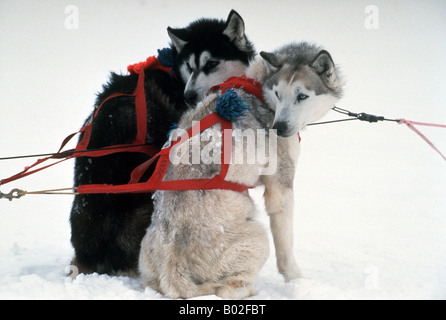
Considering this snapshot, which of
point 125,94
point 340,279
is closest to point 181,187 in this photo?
point 125,94

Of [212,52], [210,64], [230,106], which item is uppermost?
[212,52]

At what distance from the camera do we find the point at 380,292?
2.96 metres

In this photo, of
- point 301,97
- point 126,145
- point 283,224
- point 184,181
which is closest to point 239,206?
point 184,181

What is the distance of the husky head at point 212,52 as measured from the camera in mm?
3738

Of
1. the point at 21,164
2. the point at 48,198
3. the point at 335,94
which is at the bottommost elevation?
the point at 48,198

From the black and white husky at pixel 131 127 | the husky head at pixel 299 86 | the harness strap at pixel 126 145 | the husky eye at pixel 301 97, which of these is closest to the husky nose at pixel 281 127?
the husky head at pixel 299 86

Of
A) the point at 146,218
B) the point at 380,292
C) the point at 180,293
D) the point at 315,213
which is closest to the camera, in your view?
the point at 180,293

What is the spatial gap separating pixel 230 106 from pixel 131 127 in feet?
3.37

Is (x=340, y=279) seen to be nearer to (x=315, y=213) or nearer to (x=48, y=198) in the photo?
(x=315, y=213)

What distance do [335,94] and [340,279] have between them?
1497mm

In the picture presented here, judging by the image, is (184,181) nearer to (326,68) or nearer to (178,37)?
(326,68)

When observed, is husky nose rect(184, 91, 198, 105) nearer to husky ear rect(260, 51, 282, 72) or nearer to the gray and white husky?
the gray and white husky

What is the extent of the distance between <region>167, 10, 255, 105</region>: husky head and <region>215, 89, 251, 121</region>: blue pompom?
0.86m

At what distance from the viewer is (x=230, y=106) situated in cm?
279
